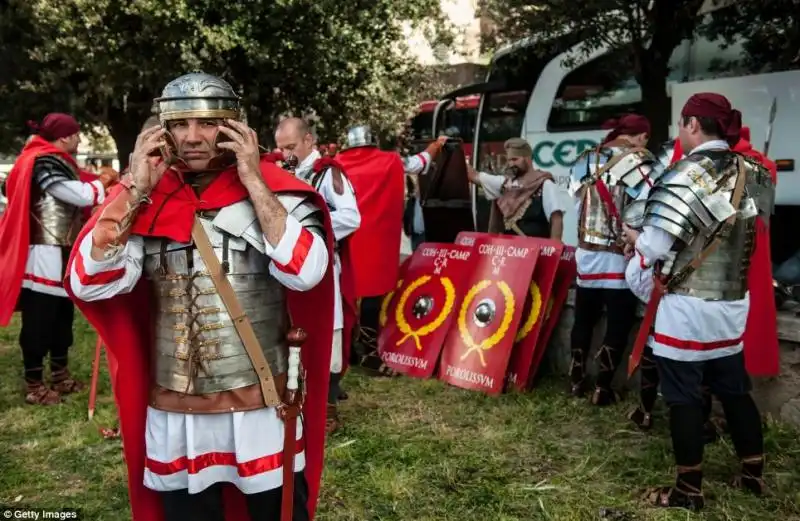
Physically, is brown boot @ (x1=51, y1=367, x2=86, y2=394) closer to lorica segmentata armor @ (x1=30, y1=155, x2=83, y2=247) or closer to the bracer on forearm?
lorica segmentata armor @ (x1=30, y1=155, x2=83, y2=247)

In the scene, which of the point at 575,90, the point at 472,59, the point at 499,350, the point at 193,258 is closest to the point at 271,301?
the point at 193,258

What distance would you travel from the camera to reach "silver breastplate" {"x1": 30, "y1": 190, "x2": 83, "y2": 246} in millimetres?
5012

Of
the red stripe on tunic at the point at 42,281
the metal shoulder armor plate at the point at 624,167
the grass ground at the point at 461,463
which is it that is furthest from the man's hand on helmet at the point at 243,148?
the red stripe on tunic at the point at 42,281

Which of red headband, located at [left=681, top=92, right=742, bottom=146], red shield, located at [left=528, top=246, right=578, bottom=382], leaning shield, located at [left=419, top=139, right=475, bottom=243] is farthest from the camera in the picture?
leaning shield, located at [left=419, top=139, right=475, bottom=243]

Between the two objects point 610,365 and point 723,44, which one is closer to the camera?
point 610,365

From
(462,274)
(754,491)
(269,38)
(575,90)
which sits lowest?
(754,491)

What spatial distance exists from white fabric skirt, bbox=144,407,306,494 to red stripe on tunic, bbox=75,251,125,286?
1.49ft

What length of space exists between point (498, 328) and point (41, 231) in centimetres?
317

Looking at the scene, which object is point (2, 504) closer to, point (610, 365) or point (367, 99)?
point (610, 365)

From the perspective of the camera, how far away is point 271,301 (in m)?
2.34

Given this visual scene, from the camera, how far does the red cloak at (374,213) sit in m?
5.74

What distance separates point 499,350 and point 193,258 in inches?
127

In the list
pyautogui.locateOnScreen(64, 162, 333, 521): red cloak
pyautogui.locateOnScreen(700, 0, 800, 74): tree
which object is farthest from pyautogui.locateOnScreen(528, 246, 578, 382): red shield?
pyautogui.locateOnScreen(64, 162, 333, 521): red cloak

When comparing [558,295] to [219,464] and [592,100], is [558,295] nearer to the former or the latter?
[219,464]
